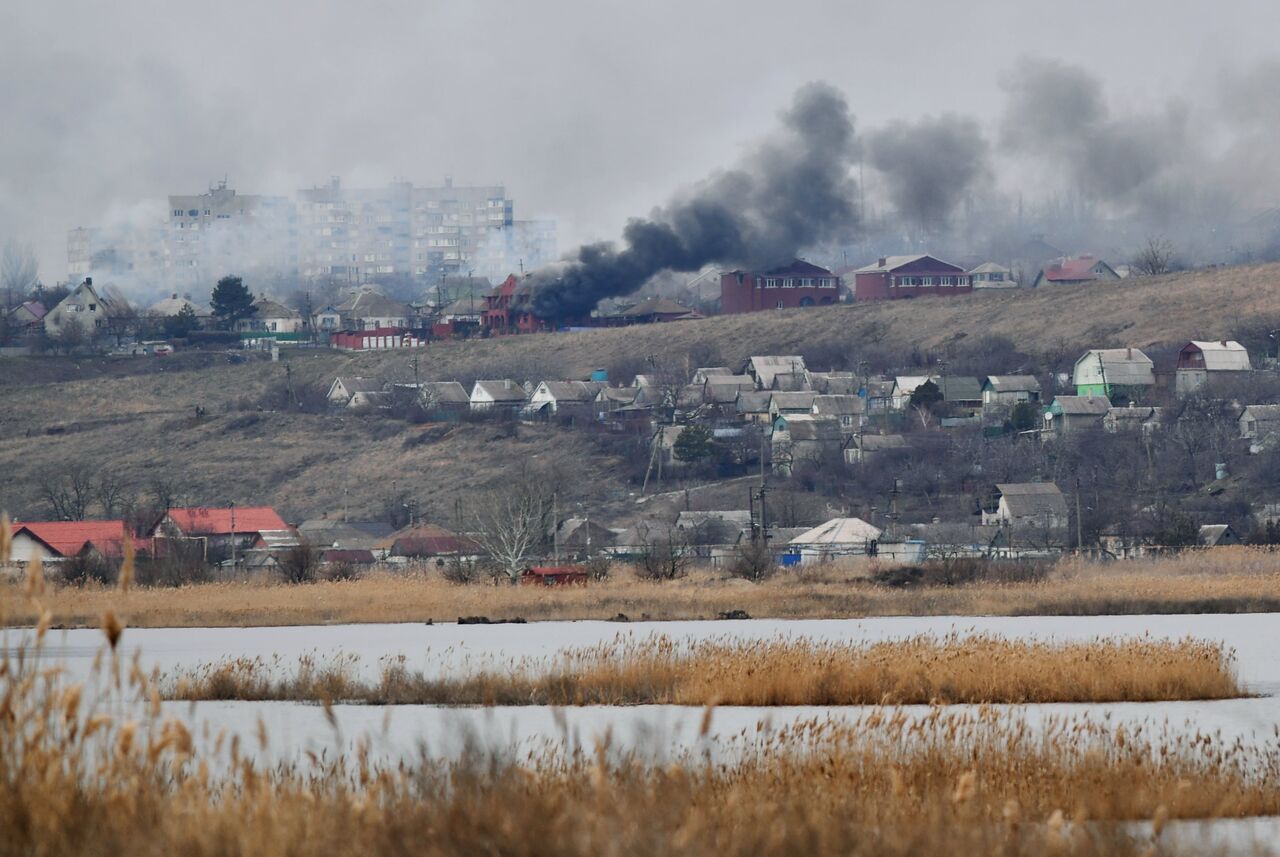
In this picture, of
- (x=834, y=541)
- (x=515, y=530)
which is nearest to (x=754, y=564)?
(x=515, y=530)

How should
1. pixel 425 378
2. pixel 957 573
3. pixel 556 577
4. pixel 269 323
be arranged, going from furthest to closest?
pixel 269 323 < pixel 425 378 < pixel 556 577 < pixel 957 573

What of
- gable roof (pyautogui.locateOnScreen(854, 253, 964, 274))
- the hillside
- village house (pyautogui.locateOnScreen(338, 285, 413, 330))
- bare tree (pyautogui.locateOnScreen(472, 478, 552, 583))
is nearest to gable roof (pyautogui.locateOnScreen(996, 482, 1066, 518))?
the hillside

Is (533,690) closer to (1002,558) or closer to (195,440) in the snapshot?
(1002,558)

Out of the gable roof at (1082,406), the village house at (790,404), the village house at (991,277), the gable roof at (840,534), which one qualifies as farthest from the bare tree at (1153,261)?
the gable roof at (840,534)

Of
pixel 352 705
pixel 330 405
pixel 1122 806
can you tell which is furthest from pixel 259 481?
pixel 1122 806

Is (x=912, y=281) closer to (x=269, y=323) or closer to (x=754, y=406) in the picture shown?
(x=754, y=406)

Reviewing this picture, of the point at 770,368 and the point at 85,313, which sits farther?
the point at 85,313

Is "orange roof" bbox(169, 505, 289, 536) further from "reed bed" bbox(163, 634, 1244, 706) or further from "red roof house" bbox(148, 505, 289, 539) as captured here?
"reed bed" bbox(163, 634, 1244, 706)
